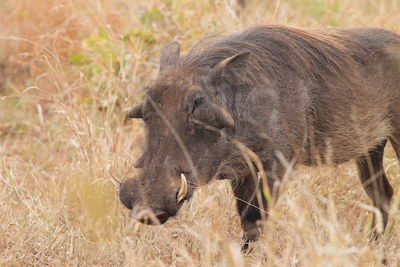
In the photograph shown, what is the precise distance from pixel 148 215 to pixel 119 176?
1.27 metres

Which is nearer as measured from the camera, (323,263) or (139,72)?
(323,263)

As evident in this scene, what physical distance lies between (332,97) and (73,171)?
164 cm

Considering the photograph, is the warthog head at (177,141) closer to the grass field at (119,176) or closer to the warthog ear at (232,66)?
the warthog ear at (232,66)

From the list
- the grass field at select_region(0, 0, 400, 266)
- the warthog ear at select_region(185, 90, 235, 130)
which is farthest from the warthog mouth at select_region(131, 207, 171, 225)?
the warthog ear at select_region(185, 90, 235, 130)

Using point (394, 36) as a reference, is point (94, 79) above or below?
below

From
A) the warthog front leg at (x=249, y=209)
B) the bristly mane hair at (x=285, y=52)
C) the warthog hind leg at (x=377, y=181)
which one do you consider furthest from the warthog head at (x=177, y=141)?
the warthog hind leg at (x=377, y=181)

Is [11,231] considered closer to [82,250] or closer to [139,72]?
[82,250]

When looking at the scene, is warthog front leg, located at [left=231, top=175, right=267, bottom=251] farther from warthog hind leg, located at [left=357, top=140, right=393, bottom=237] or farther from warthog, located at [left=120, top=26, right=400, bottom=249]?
warthog hind leg, located at [left=357, top=140, right=393, bottom=237]

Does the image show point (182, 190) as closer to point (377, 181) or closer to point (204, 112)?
point (204, 112)

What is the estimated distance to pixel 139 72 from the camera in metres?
5.97

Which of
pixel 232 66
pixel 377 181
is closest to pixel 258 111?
pixel 232 66

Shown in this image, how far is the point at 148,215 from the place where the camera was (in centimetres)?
312

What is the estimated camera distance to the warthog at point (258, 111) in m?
3.29

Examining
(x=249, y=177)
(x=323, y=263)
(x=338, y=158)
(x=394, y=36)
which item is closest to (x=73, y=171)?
(x=249, y=177)
